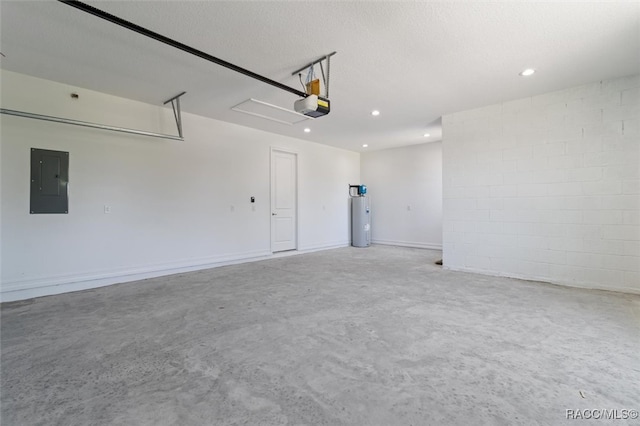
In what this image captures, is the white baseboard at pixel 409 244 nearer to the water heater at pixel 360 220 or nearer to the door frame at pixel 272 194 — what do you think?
the water heater at pixel 360 220

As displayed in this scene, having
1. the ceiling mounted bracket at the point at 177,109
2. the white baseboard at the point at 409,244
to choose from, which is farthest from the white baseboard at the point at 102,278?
A: the white baseboard at the point at 409,244

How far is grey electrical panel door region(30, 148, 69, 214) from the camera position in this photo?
12.4 ft

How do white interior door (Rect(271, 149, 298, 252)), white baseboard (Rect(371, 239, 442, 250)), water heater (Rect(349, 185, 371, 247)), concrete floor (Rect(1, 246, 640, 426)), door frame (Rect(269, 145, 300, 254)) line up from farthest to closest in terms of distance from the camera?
water heater (Rect(349, 185, 371, 247)) < white baseboard (Rect(371, 239, 442, 250)) < white interior door (Rect(271, 149, 298, 252)) < door frame (Rect(269, 145, 300, 254)) < concrete floor (Rect(1, 246, 640, 426))

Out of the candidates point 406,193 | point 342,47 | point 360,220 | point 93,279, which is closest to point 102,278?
point 93,279

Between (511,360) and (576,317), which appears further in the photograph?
(576,317)

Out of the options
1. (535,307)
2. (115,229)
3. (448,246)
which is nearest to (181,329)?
(115,229)

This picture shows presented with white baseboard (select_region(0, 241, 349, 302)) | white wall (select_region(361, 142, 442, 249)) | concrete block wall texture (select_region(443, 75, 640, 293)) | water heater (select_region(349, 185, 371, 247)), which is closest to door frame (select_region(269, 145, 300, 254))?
white baseboard (select_region(0, 241, 349, 302))

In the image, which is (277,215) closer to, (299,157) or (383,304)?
(299,157)

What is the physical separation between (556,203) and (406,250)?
3.68 m

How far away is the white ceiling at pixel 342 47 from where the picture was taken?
2.49m

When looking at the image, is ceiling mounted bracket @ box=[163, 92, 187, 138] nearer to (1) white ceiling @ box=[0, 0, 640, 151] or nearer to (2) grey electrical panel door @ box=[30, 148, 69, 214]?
(1) white ceiling @ box=[0, 0, 640, 151]

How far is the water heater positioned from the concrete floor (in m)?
4.34

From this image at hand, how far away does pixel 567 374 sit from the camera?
1.98 meters

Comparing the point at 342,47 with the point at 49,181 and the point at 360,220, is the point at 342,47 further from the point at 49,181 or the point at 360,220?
the point at 360,220
